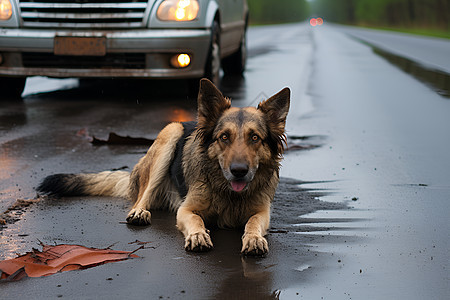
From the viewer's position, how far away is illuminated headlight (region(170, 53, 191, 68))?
34.2 feet

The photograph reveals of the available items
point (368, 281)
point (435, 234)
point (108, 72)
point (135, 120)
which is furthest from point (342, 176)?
point (108, 72)

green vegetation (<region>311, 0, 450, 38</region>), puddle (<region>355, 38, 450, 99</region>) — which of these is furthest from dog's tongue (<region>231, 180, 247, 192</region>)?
green vegetation (<region>311, 0, 450, 38</region>)

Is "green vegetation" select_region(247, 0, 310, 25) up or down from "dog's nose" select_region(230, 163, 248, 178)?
down

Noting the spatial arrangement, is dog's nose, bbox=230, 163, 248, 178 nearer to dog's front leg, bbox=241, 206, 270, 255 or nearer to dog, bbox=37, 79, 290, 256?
dog, bbox=37, 79, 290, 256

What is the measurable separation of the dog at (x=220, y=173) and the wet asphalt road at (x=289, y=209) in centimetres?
14

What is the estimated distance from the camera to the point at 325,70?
1852 cm

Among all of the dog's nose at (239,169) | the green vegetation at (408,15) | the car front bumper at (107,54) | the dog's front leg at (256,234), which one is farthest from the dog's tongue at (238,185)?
the green vegetation at (408,15)

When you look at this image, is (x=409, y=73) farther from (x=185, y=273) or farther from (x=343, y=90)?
(x=185, y=273)

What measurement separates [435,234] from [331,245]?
759 millimetres

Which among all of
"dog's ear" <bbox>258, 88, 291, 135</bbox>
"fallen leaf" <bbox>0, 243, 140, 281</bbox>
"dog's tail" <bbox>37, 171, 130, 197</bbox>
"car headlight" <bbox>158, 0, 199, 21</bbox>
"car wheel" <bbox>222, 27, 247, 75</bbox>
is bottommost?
"car wheel" <bbox>222, 27, 247, 75</bbox>

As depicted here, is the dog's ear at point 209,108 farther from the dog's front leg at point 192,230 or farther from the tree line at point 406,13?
the tree line at point 406,13

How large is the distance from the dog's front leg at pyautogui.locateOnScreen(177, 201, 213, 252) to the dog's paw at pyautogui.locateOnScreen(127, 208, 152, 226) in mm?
238

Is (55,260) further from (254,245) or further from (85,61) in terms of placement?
(85,61)

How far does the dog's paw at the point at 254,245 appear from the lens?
430 cm
